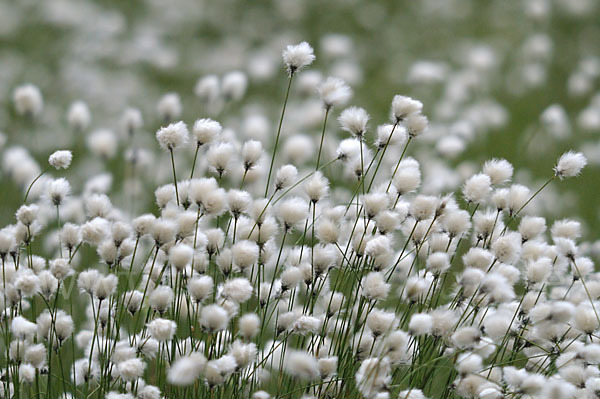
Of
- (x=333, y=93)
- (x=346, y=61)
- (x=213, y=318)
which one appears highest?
(x=346, y=61)

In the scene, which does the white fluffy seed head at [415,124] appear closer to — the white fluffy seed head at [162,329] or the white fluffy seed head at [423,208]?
the white fluffy seed head at [423,208]

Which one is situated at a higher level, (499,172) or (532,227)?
(499,172)

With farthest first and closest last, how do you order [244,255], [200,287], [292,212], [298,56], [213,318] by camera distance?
[298,56] < [292,212] < [244,255] < [200,287] < [213,318]

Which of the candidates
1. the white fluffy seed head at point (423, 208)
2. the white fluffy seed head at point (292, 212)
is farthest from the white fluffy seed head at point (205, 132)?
the white fluffy seed head at point (423, 208)

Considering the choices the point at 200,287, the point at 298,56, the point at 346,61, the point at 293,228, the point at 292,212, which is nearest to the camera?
the point at 200,287

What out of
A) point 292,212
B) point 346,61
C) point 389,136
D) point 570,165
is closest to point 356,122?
point 389,136

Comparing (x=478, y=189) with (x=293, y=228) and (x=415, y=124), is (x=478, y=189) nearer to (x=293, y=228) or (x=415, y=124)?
(x=415, y=124)

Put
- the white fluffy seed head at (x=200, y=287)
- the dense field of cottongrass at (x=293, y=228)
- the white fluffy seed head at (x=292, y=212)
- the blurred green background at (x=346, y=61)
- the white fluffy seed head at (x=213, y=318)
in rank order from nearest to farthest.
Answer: the white fluffy seed head at (x=213, y=318) < the white fluffy seed head at (x=200, y=287) < the dense field of cottongrass at (x=293, y=228) < the white fluffy seed head at (x=292, y=212) < the blurred green background at (x=346, y=61)

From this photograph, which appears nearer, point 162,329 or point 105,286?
point 162,329

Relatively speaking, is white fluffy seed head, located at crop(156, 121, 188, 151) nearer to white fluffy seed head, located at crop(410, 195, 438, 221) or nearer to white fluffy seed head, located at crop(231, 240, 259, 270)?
white fluffy seed head, located at crop(231, 240, 259, 270)
